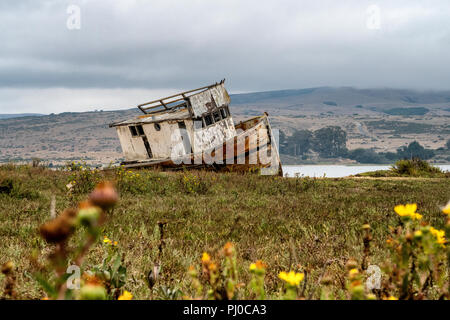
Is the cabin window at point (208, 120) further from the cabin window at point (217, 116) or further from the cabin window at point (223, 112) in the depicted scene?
the cabin window at point (223, 112)

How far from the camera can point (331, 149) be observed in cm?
13450

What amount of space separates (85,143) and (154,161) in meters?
149

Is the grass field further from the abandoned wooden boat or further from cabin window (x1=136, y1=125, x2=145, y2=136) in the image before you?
cabin window (x1=136, y1=125, x2=145, y2=136)

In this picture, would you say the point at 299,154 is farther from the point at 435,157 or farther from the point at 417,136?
the point at 417,136

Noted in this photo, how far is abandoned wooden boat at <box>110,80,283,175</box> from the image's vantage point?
1877cm

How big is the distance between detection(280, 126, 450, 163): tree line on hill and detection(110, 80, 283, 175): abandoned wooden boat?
11463 centimetres

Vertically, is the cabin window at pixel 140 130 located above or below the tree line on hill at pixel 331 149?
above

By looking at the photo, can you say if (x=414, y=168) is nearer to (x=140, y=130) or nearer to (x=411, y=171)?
(x=411, y=171)

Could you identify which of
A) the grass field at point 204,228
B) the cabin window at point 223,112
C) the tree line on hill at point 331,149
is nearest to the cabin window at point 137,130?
the cabin window at point 223,112

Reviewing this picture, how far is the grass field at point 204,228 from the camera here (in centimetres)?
318

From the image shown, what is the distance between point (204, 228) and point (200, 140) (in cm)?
1404

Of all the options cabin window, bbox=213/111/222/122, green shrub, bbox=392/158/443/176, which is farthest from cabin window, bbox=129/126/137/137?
green shrub, bbox=392/158/443/176

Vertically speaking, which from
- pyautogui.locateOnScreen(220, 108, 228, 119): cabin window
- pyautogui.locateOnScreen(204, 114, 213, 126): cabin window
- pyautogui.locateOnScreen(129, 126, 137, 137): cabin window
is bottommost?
pyautogui.locateOnScreen(129, 126, 137, 137): cabin window
